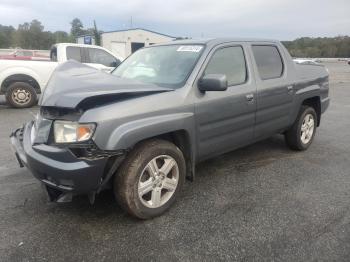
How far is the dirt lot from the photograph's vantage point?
9.08 ft

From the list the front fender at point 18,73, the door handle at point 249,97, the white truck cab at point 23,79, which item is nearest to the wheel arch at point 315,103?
the door handle at point 249,97

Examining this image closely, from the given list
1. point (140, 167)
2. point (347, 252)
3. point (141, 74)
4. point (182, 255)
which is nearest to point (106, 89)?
point (140, 167)

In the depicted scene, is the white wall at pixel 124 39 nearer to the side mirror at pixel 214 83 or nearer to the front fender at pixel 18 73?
the front fender at pixel 18 73

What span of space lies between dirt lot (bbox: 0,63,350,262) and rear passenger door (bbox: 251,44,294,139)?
0.62 m

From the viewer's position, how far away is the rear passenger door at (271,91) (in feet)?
14.3

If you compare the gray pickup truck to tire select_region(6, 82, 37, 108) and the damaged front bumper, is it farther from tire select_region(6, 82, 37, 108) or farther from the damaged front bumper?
tire select_region(6, 82, 37, 108)

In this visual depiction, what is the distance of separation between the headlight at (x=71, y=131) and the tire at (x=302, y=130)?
138 inches

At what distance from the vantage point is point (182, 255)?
2736 mm

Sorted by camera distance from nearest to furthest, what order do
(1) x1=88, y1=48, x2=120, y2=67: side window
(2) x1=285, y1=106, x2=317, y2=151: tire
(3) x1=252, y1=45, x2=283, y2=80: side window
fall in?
(3) x1=252, y1=45, x2=283, y2=80: side window
(2) x1=285, y1=106, x2=317, y2=151: tire
(1) x1=88, y1=48, x2=120, y2=67: side window

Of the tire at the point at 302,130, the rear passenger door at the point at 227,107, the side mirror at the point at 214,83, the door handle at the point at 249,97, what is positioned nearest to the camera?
the side mirror at the point at 214,83

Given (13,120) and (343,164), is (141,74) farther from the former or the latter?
(13,120)

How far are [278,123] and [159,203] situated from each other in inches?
89.2

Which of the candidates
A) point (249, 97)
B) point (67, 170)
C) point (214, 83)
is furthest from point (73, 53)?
point (67, 170)

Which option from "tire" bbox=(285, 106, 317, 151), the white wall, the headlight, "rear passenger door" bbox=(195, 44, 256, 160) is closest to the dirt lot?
"rear passenger door" bbox=(195, 44, 256, 160)
